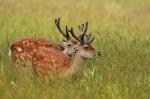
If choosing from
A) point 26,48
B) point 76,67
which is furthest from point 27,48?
point 76,67

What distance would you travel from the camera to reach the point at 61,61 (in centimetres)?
841

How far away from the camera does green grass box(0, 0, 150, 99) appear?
6.88m

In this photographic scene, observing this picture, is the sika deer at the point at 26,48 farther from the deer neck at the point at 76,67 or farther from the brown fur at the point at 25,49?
the deer neck at the point at 76,67

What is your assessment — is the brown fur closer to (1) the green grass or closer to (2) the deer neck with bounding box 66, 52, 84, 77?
(1) the green grass

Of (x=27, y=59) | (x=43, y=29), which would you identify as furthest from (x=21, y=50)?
(x=43, y=29)

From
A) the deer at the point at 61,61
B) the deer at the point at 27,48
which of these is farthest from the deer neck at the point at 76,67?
the deer at the point at 27,48

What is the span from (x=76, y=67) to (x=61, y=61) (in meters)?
0.24

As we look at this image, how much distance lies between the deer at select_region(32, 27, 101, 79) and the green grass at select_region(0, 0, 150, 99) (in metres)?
0.19

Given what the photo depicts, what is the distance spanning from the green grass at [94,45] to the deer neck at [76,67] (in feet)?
0.39

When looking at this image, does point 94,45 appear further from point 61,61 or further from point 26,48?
point 61,61

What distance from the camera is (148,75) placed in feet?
27.3

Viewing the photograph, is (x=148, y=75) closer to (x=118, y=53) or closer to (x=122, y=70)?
(x=122, y=70)

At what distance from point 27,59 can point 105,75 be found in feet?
4.40

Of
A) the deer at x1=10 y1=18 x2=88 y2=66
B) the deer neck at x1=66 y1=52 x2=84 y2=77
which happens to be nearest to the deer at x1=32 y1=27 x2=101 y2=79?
the deer neck at x1=66 y1=52 x2=84 y2=77
